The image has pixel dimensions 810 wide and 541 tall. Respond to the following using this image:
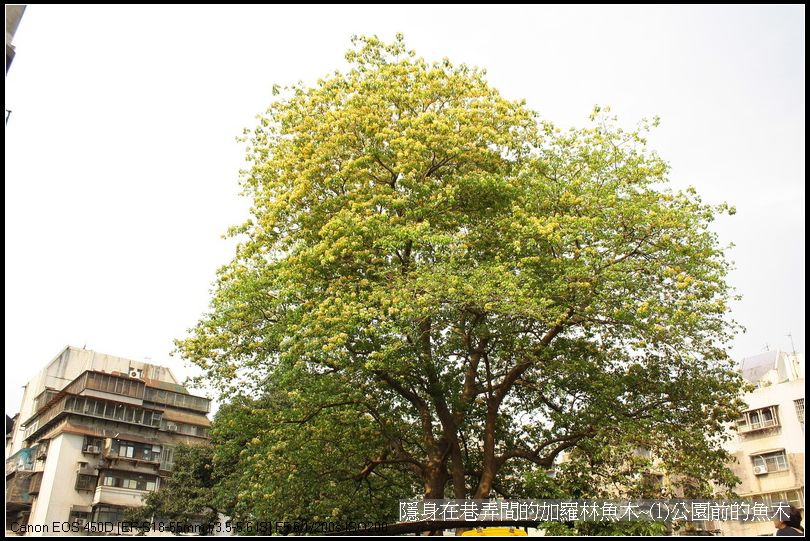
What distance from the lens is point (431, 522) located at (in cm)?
1089

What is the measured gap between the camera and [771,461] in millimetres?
38000

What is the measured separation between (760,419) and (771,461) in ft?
8.10

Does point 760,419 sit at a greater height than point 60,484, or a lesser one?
greater

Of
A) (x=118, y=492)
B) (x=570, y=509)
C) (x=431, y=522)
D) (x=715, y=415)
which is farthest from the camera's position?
(x=118, y=492)

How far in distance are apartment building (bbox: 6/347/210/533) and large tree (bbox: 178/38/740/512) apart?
118 feet

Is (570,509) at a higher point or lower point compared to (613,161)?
lower

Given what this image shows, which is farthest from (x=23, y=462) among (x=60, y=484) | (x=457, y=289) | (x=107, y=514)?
(x=457, y=289)

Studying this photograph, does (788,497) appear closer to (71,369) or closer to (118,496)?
(118,496)

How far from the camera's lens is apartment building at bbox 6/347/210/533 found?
46.2 metres

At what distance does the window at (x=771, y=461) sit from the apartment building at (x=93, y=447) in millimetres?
42632

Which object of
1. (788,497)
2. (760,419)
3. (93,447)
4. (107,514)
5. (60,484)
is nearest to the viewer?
(788,497)

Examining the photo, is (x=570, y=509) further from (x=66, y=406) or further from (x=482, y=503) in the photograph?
(x=66, y=406)

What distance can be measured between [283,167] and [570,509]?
1153cm

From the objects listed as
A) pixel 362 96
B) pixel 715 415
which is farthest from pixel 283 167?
pixel 715 415
